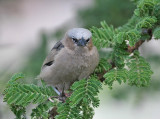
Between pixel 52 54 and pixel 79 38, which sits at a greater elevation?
pixel 52 54

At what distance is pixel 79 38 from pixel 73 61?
9.6 inches

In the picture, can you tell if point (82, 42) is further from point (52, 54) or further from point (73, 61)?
point (52, 54)

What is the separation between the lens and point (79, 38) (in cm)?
323

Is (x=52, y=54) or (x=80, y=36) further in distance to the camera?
(x=52, y=54)

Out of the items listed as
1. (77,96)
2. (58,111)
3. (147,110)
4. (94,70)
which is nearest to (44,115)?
(58,111)

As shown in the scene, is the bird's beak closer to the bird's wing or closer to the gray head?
the gray head

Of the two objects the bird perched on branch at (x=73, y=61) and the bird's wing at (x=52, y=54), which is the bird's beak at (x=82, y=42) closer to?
the bird perched on branch at (x=73, y=61)

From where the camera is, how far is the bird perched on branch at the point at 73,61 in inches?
125

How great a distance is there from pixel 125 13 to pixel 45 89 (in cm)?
204

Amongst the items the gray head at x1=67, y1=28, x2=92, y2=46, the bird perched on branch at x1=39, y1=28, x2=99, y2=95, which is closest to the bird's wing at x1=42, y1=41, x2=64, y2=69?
the bird perched on branch at x1=39, y1=28, x2=99, y2=95

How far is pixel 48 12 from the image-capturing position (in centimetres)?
1263

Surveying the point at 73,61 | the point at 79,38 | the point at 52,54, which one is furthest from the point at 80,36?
the point at 52,54

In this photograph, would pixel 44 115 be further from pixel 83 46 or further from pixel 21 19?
pixel 21 19

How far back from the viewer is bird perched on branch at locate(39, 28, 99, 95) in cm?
319
